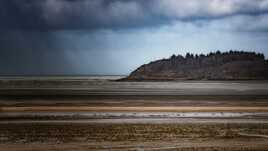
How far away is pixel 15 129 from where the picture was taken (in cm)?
2655

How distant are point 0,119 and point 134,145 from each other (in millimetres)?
15175

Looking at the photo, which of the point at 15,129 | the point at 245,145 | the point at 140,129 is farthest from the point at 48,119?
the point at 245,145

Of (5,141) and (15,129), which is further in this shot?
(15,129)

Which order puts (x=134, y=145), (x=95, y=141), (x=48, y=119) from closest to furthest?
(x=134, y=145) → (x=95, y=141) → (x=48, y=119)

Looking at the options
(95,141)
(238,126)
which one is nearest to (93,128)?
(95,141)

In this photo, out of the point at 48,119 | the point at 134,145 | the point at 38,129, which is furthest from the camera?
the point at 48,119

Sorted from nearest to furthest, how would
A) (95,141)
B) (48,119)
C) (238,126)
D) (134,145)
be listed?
(134,145) < (95,141) < (238,126) < (48,119)

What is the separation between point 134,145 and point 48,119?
13.4 meters

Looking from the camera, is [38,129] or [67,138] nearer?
[67,138]

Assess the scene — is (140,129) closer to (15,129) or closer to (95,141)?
(95,141)

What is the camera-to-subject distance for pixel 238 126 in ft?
94.3

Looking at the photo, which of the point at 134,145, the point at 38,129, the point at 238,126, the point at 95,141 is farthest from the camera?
the point at 238,126

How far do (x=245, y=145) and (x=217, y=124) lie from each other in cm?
879

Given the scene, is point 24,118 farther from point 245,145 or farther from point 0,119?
point 245,145
